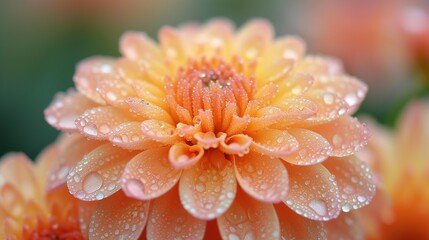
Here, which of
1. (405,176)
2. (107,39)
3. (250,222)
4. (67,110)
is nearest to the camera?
(250,222)

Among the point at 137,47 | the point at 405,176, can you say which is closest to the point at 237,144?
the point at 137,47

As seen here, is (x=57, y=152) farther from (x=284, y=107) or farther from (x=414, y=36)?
(x=414, y=36)

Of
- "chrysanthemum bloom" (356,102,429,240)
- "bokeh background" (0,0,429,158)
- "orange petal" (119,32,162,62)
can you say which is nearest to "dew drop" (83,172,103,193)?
"orange petal" (119,32,162,62)

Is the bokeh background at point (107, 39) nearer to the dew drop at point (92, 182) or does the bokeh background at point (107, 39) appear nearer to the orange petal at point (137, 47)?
the orange petal at point (137, 47)

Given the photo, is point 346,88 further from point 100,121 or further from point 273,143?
point 100,121

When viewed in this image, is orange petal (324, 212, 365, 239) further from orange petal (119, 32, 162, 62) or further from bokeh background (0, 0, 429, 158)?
bokeh background (0, 0, 429, 158)

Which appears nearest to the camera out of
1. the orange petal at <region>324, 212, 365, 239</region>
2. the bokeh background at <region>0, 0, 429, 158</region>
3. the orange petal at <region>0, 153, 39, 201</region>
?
the orange petal at <region>324, 212, 365, 239</region>

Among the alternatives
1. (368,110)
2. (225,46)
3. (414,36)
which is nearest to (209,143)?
(225,46)

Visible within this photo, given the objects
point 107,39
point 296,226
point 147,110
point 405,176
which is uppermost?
point 147,110
